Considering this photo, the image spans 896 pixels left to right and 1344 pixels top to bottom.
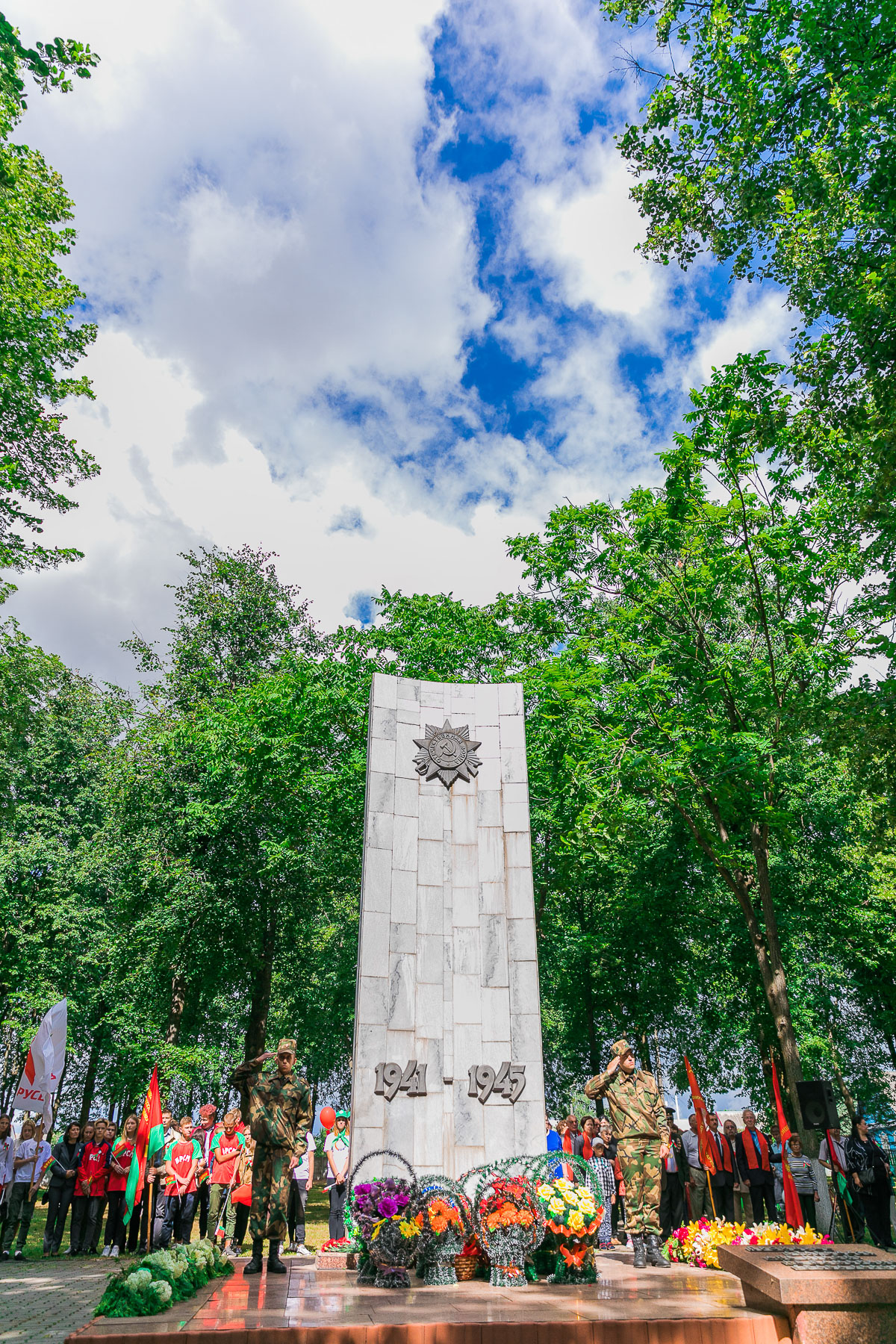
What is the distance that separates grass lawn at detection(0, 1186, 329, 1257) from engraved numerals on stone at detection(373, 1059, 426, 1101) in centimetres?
485

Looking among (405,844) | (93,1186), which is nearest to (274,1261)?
(405,844)

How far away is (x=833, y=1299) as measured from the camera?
17.6 feet

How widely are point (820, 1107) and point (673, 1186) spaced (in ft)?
8.21

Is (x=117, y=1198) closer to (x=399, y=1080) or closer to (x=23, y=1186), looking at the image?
(x=23, y=1186)

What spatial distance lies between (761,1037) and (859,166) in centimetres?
1961

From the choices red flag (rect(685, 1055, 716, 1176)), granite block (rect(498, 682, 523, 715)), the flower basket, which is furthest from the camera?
granite block (rect(498, 682, 523, 715))

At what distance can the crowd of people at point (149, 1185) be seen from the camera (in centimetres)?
1201

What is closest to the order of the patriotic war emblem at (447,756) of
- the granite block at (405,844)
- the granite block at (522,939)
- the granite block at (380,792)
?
the granite block at (380,792)

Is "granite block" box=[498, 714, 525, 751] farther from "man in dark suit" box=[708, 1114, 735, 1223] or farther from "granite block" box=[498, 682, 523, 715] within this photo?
"man in dark suit" box=[708, 1114, 735, 1223]

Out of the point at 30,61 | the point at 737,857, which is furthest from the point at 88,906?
the point at 30,61

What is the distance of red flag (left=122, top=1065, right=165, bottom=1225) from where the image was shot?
39.2 feet

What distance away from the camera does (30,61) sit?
11945mm

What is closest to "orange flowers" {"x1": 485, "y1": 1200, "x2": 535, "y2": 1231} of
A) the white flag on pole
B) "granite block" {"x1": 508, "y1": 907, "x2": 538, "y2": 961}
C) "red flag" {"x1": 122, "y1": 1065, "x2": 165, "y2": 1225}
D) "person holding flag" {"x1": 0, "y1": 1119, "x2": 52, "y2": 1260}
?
"granite block" {"x1": 508, "y1": 907, "x2": 538, "y2": 961}

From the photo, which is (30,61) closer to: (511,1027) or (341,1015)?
(511,1027)
